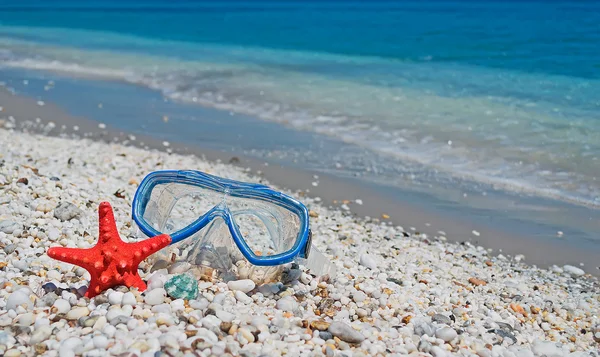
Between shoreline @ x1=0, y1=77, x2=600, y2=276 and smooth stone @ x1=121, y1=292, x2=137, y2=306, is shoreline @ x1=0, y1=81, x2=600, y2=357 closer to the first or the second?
smooth stone @ x1=121, y1=292, x2=137, y2=306

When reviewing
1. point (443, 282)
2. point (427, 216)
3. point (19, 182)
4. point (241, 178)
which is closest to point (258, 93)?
point (241, 178)

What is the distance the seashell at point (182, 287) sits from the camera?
4086 millimetres

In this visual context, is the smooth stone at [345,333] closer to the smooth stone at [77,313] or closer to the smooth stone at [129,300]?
the smooth stone at [129,300]

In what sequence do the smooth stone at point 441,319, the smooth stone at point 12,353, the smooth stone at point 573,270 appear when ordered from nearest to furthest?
the smooth stone at point 12,353 < the smooth stone at point 441,319 < the smooth stone at point 573,270

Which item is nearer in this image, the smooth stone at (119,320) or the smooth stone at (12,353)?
the smooth stone at (12,353)

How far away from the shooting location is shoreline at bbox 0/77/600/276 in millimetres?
6625

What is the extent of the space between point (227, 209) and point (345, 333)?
133 cm

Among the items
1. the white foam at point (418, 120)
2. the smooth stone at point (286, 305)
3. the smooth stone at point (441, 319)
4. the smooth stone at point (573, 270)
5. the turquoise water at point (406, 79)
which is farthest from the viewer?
the turquoise water at point (406, 79)

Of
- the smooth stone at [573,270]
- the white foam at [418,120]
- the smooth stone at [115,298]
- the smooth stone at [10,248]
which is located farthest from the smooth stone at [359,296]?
the white foam at [418,120]

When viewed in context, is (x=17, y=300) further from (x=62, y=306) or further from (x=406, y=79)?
(x=406, y=79)

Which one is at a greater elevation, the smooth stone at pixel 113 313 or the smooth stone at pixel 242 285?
the smooth stone at pixel 242 285

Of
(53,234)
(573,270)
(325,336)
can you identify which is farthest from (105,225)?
(573,270)

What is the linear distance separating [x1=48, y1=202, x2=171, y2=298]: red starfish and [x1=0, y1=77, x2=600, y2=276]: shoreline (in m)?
3.64

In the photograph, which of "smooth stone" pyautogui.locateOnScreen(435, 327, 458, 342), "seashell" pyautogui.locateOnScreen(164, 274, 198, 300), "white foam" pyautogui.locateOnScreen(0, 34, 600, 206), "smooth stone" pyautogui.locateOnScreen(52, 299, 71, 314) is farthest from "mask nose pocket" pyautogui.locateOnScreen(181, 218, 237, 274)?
"white foam" pyautogui.locateOnScreen(0, 34, 600, 206)
